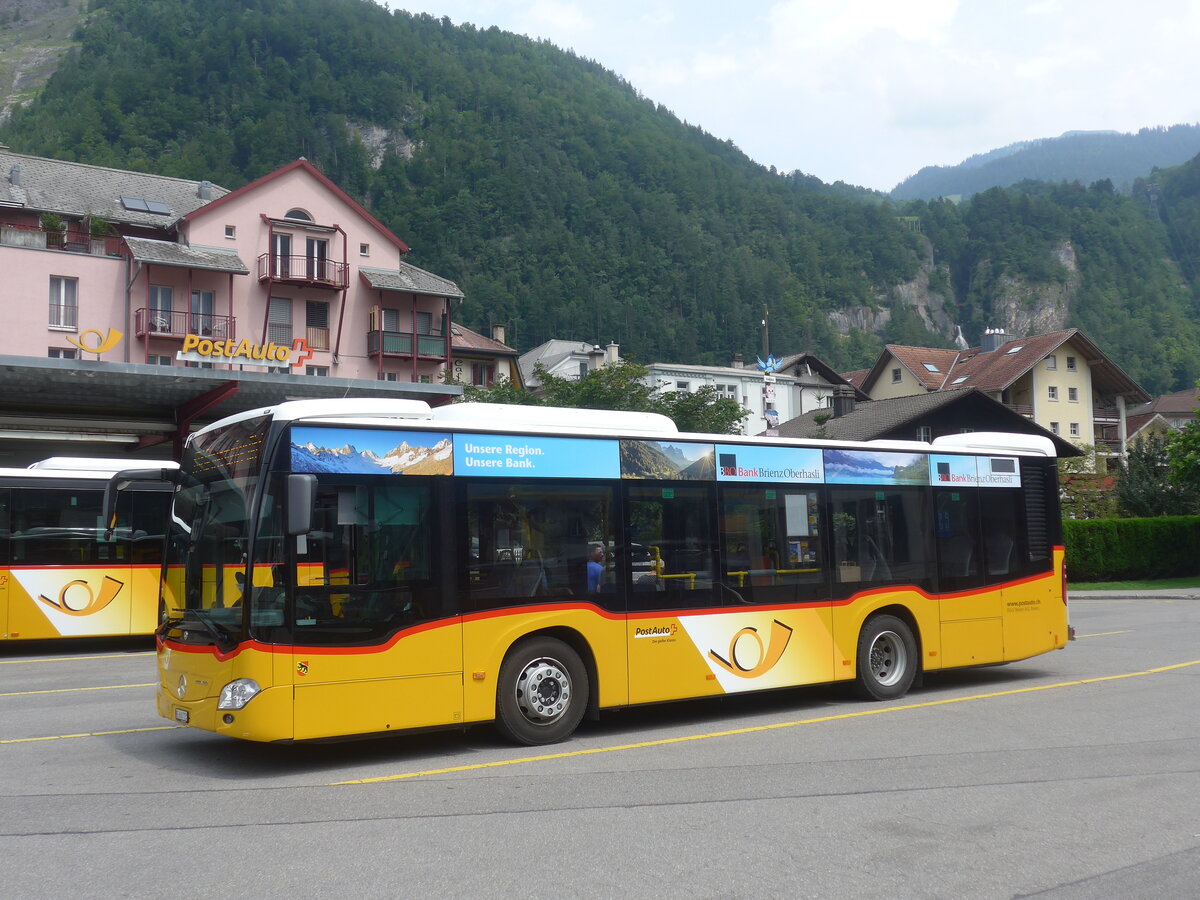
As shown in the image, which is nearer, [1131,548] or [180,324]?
[1131,548]

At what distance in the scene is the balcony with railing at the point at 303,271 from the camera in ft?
167

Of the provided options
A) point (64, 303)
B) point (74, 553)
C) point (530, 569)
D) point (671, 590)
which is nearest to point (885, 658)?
point (671, 590)

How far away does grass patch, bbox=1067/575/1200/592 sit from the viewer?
3531 centimetres

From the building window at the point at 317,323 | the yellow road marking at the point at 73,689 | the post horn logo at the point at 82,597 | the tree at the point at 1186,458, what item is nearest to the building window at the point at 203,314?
the building window at the point at 317,323

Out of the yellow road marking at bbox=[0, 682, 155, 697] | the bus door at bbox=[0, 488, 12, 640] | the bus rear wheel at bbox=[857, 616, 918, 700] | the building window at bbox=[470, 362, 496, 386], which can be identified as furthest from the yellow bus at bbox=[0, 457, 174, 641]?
the building window at bbox=[470, 362, 496, 386]

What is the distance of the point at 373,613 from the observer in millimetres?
8633

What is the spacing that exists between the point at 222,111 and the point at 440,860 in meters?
130

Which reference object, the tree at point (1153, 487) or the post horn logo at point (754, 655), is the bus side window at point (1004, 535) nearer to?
the post horn logo at point (754, 655)

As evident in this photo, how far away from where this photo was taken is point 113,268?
47469mm

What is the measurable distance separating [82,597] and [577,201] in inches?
4945

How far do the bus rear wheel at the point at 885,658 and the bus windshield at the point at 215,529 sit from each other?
6.70 metres

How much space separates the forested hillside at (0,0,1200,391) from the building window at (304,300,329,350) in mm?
59442

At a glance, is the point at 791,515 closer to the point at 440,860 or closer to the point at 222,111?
the point at 440,860

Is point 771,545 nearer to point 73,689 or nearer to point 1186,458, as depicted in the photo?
point 73,689
